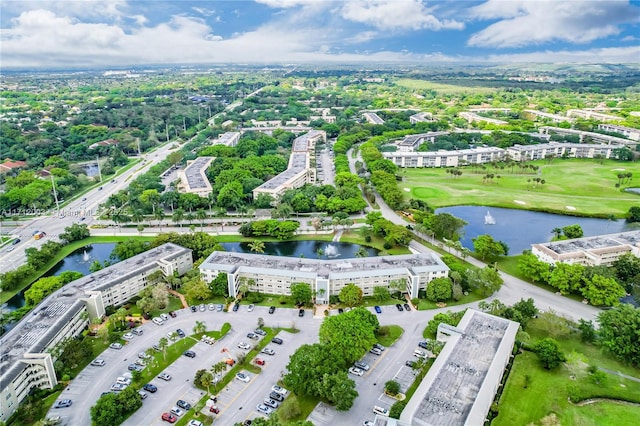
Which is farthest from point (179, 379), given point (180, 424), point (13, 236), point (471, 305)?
point (13, 236)

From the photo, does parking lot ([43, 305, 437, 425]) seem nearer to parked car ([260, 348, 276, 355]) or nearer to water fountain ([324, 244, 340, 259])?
parked car ([260, 348, 276, 355])

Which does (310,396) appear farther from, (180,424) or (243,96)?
(243,96)

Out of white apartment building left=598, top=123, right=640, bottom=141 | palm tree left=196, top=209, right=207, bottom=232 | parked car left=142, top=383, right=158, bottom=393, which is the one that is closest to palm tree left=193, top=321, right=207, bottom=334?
parked car left=142, top=383, right=158, bottom=393

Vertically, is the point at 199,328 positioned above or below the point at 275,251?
above

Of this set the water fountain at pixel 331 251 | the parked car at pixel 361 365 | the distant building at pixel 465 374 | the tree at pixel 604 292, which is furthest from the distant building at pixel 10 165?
Result: the tree at pixel 604 292

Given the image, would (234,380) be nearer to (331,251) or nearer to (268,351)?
(268,351)

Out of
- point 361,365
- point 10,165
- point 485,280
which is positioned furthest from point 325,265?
point 10,165

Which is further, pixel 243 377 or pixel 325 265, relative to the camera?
pixel 325 265

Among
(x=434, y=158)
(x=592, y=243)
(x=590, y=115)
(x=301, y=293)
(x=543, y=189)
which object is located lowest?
(x=301, y=293)
